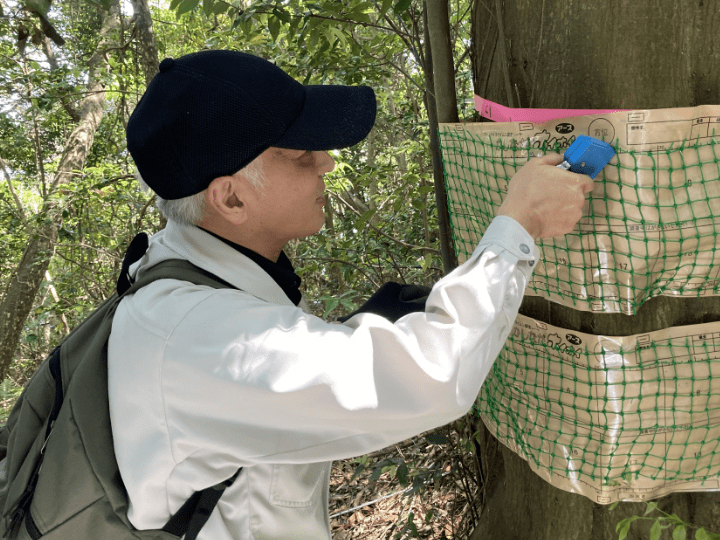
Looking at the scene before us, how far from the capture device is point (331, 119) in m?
1.35

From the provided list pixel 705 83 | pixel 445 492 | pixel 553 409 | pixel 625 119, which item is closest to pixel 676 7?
pixel 705 83

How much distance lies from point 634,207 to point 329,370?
0.75 m

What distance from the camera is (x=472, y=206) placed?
1599 mm

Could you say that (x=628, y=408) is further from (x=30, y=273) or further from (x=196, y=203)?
(x=30, y=273)

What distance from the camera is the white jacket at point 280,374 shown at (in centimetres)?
94

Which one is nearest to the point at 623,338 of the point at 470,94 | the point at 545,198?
the point at 545,198

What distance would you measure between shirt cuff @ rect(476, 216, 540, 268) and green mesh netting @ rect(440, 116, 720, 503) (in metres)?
0.31

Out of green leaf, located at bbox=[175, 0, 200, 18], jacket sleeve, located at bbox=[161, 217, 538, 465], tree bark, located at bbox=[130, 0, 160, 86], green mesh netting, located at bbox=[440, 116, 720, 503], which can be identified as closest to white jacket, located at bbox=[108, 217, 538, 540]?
jacket sleeve, located at bbox=[161, 217, 538, 465]

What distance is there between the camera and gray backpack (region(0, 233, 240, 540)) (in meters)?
1.08

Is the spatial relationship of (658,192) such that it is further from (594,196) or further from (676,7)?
(676,7)

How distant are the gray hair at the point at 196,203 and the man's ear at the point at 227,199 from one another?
19 millimetres

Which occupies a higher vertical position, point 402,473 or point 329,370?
point 329,370

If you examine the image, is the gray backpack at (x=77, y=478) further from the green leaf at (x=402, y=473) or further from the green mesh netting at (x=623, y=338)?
the green leaf at (x=402, y=473)

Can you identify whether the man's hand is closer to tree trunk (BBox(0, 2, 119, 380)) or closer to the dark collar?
the dark collar
